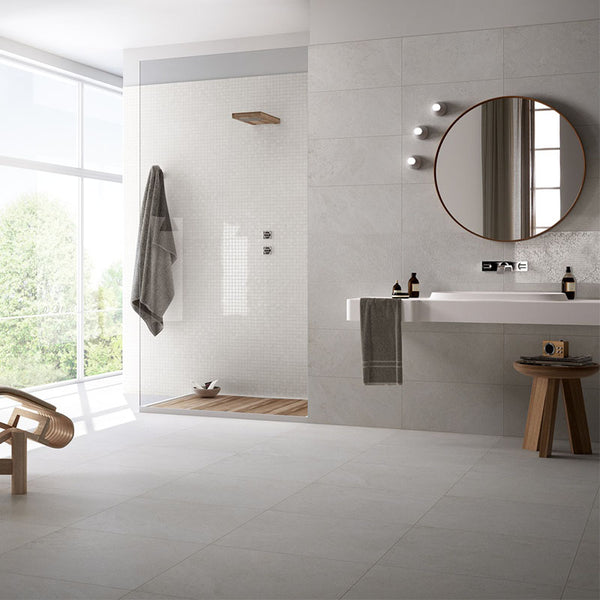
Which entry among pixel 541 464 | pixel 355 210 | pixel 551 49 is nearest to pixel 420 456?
pixel 541 464

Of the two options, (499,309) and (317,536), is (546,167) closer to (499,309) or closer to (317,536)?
(499,309)

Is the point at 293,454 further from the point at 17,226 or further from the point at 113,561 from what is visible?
the point at 17,226

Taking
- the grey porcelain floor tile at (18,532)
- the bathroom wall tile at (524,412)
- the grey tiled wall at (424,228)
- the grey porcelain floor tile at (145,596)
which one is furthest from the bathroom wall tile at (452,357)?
the grey porcelain floor tile at (145,596)

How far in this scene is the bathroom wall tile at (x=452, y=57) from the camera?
17.1 feet

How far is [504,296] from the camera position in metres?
5.04

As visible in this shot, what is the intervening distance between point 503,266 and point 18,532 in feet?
10.7

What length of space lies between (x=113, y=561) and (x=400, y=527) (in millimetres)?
1117

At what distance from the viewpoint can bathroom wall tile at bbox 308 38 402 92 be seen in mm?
5449

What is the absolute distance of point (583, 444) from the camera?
4.67 meters

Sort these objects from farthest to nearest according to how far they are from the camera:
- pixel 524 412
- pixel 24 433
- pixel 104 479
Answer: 1. pixel 524 412
2. pixel 104 479
3. pixel 24 433

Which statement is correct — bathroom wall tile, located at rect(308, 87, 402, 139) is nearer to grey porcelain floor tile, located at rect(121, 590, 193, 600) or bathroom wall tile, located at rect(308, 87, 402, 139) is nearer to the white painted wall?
the white painted wall

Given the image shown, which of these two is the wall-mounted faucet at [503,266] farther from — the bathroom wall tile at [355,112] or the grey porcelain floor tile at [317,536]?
the grey porcelain floor tile at [317,536]

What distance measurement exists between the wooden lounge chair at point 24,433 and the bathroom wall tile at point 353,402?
2.04 meters

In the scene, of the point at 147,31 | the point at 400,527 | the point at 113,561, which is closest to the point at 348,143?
the point at 147,31
